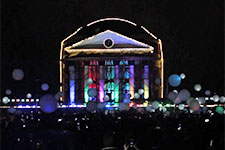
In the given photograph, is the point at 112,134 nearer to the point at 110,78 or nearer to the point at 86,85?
the point at 86,85

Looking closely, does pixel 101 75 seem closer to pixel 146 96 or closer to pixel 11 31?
pixel 146 96

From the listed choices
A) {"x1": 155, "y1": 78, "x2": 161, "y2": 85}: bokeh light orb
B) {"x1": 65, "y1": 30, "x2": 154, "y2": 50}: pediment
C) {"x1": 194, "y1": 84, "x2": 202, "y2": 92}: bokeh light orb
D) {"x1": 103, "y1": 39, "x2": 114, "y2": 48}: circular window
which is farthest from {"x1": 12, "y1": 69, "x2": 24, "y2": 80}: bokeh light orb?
{"x1": 194, "y1": 84, "x2": 202, "y2": 92}: bokeh light orb

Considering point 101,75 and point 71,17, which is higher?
point 71,17

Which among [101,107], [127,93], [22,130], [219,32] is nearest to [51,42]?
→ [127,93]

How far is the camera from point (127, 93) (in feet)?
56.1

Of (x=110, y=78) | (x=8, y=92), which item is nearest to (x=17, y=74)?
(x=8, y=92)

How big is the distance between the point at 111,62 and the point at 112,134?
10.8 m

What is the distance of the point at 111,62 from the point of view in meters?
16.9

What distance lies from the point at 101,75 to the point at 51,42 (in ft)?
8.16

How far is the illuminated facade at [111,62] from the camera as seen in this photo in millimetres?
16531

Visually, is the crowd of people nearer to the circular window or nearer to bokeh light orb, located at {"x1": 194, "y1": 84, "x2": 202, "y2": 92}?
bokeh light orb, located at {"x1": 194, "y1": 84, "x2": 202, "y2": 92}

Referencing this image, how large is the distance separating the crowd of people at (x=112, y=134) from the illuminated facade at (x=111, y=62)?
8651mm

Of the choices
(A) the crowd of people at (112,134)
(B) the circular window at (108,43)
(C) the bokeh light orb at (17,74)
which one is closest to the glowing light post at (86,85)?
(B) the circular window at (108,43)

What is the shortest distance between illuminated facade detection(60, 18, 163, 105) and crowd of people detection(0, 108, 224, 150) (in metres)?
8.65
